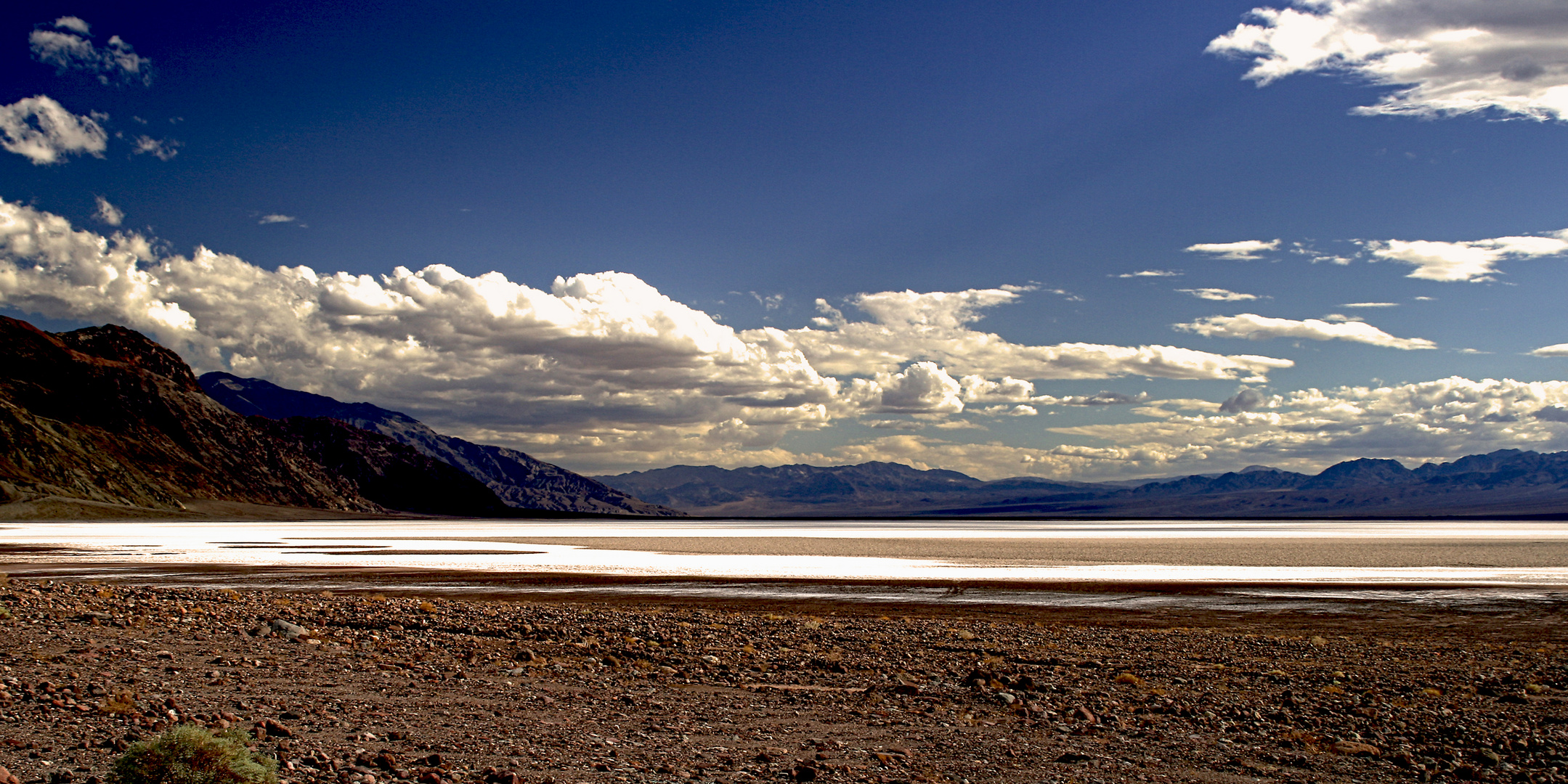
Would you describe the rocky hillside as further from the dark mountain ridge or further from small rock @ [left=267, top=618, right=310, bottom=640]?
small rock @ [left=267, top=618, right=310, bottom=640]

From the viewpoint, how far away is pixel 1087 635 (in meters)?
22.8

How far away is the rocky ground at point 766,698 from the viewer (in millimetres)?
10984

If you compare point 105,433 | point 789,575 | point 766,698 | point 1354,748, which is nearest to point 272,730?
point 766,698

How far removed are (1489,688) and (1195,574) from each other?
30.6 meters

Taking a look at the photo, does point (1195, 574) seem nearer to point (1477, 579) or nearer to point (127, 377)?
point (1477, 579)

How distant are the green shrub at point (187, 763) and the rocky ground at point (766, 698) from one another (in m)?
0.90

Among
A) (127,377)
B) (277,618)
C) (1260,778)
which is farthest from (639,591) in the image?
(127,377)

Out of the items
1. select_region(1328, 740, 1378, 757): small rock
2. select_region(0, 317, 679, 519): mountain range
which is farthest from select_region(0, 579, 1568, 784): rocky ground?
select_region(0, 317, 679, 519): mountain range

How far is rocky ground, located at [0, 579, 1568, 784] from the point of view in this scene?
11.0 meters

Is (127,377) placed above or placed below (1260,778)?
above

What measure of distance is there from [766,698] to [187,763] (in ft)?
25.8

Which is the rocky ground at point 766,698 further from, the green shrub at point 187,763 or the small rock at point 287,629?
the green shrub at point 187,763

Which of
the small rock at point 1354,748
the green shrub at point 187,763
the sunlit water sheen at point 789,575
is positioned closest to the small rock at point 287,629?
the green shrub at point 187,763

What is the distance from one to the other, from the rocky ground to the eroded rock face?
14943 centimetres
